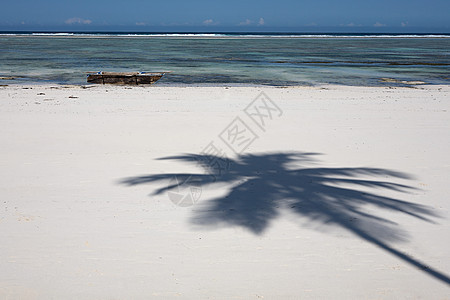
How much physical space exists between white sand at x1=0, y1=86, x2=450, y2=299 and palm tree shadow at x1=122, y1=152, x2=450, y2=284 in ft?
0.17

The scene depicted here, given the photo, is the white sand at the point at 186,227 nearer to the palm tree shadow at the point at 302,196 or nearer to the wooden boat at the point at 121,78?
the palm tree shadow at the point at 302,196

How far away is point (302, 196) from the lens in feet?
20.5

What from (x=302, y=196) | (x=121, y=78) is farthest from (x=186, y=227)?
(x=121, y=78)

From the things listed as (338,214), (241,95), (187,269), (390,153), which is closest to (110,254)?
(187,269)

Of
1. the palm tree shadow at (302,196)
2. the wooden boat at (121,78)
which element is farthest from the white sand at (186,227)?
the wooden boat at (121,78)

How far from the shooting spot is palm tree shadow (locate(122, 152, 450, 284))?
211 inches

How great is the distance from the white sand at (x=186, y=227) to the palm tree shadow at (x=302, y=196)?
0.17 feet

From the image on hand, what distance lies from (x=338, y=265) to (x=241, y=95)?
13.2 metres

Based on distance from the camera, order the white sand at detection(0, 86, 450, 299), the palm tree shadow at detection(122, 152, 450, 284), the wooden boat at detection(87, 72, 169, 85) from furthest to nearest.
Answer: the wooden boat at detection(87, 72, 169, 85), the palm tree shadow at detection(122, 152, 450, 284), the white sand at detection(0, 86, 450, 299)

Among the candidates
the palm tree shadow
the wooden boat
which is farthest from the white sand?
the wooden boat

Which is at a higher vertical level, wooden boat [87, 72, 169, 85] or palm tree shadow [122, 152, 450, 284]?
wooden boat [87, 72, 169, 85]

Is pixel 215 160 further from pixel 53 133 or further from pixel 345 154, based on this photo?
pixel 53 133

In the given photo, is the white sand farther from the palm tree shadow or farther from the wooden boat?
the wooden boat

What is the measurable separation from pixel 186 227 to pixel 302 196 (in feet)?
5.91
